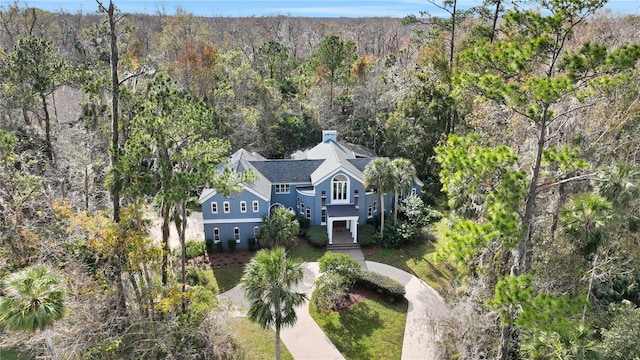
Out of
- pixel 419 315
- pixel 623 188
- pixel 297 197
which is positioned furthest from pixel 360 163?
pixel 623 188

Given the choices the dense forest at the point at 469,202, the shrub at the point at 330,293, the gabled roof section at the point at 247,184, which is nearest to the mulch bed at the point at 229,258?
the dense forest at the point at 469,202

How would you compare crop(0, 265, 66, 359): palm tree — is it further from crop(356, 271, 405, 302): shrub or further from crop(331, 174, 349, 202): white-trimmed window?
crop(331, 174, 349, 202): white-trimmed window

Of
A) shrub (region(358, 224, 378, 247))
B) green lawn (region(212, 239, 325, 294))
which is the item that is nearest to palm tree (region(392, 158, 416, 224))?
shrub (region(358, 224, 378, 247))

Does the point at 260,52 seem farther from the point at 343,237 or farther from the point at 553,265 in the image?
the point at 553,265

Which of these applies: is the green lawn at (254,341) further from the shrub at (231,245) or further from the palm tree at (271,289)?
the shrub at (231,245)

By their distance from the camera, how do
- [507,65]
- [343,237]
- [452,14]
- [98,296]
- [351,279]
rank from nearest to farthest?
[507,65], [98,296], [351,279], [343,237], [452,14]

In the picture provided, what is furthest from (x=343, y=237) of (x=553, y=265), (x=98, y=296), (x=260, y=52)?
(x=260, y=52)
